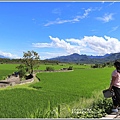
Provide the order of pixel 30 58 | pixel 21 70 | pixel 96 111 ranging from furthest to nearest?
pixel 21 70 < pixel 30 58 < pixel 96 111

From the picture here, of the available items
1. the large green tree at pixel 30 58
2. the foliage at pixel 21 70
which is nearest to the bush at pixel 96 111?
the large green tree at pixel 30 58

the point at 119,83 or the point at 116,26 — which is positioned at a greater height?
the point at 116,26

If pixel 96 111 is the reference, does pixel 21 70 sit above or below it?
above

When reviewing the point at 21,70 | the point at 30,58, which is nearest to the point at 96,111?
the point at 30,58

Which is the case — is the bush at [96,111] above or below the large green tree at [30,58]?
below

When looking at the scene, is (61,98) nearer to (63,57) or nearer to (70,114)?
(63,57)

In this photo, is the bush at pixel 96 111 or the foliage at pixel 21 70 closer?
the bush at pixel 96 111

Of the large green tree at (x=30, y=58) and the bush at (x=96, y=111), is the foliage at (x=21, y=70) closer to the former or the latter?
the large green tree at (x=30, y=58)

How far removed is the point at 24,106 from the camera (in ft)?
20.9

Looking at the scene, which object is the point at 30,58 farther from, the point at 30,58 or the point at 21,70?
the point at 21,70

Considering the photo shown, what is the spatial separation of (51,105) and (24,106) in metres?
0.72

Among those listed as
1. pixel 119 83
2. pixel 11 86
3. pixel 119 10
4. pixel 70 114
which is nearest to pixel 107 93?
pixel 119 83

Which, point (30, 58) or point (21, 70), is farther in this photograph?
point (21, 70)

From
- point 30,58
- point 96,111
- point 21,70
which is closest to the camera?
point 96,111
